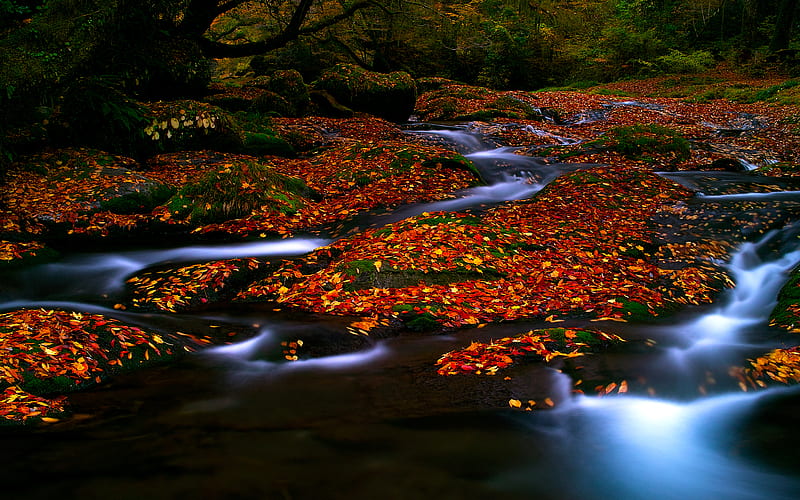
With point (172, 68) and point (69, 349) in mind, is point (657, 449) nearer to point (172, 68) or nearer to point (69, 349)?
point (69, 349)

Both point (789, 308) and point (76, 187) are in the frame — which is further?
point (76, 187)

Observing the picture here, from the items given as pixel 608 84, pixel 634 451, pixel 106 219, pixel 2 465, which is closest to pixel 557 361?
pixel 634 451

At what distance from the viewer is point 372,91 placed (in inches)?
629

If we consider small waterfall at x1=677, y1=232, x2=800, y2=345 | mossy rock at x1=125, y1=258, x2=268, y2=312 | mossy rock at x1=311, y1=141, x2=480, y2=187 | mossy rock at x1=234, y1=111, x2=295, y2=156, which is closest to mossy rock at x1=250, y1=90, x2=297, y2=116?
mossy rock at x1=234, y1=111, x2=295, y2=156

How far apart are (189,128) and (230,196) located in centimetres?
378

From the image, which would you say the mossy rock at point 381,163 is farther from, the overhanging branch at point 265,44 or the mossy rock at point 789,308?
the mossy rock at point 789,308

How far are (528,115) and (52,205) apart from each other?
15010 mm

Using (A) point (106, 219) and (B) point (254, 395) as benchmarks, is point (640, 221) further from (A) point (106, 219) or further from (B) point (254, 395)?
(A) point (106, 219)

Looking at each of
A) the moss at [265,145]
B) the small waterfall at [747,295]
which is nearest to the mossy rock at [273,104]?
the moss at [265,145]

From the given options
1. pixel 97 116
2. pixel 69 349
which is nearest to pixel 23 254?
pixel 69 349

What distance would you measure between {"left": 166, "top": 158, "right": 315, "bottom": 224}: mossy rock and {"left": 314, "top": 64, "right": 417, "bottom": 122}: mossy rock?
8.50 meters

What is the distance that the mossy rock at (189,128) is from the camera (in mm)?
10430

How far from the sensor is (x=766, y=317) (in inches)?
192

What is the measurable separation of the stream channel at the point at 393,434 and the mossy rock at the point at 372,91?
42.7 feet
